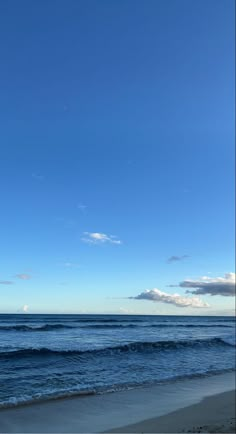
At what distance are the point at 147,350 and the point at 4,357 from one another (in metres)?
8.56

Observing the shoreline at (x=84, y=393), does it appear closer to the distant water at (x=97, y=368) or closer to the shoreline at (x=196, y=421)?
the distant water at (x=97, y=368)

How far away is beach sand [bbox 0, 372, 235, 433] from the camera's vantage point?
28.1 feet

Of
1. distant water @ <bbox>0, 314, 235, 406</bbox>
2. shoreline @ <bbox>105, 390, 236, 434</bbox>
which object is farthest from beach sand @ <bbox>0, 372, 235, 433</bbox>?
distant water @ <bbox>0, 314, 235, 406</bbox>

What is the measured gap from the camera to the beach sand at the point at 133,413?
8.56m

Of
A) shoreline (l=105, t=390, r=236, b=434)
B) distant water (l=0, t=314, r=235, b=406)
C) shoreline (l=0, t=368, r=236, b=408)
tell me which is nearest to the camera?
shoreline (l=105, t=390, r=236, b=434)

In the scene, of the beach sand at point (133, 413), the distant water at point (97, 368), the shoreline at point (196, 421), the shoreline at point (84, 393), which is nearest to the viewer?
the shoreline at point (196, 421)

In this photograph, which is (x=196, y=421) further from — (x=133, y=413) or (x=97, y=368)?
(x=97, y=368)

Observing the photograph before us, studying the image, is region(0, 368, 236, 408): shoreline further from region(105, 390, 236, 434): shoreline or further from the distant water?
region(105, 390, 236, 434): shoreline

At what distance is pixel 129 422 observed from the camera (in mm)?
9148

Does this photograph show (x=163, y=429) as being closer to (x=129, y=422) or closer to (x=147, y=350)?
(x=129, y=422)

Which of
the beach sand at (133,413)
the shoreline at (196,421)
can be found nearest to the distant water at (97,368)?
the beach sand at (133,413)

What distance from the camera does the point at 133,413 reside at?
10.0m

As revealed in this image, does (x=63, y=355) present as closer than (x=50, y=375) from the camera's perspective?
No

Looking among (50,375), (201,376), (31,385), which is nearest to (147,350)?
(201,376)
